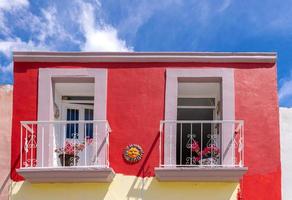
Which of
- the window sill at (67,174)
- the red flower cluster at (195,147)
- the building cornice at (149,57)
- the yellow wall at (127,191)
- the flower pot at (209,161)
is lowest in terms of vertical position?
the yellow wall at (127,191)

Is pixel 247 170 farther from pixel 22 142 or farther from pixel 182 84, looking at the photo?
pixel 22 142

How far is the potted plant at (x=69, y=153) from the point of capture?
15495 mm

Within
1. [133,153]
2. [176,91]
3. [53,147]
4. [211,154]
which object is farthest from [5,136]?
[211,154]

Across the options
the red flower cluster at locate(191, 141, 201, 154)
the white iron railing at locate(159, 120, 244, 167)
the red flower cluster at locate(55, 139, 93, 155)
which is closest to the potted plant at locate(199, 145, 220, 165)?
the white iron railing at locate(159, 120, 244, 167)

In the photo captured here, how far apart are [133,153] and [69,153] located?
142cm

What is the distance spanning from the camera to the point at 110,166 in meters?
15.5

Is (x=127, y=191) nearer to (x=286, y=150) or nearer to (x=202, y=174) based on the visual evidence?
(x=202, y=174)

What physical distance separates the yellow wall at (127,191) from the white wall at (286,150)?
1457mm

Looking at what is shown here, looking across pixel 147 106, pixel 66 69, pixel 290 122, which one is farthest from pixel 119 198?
pixel 290 122

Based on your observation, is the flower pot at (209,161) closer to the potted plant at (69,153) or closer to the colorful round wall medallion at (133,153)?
the colorful round wall medallion at (133,153)

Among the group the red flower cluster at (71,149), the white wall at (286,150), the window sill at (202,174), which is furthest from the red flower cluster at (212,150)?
the red flower cluster at (71,149)

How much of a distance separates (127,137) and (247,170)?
9.04ft

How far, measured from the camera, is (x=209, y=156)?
1569 cm

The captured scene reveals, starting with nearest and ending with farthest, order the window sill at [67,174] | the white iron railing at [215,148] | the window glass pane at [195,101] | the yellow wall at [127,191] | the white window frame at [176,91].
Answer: the window sill at [67,174]
the yellow wall at [127,191]
the white iron railing at [215,148]
the white window frame at [176,91]
the window glass pane at [195,101]
